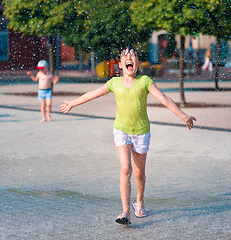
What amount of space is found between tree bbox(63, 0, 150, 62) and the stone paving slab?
9594mm

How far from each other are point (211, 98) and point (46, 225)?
1548cm

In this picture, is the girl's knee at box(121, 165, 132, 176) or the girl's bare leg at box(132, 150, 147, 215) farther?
the girl's bare leg at box(132, 150, 147, 215)

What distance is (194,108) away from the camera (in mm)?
15469

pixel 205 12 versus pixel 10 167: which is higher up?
pixel 205 12

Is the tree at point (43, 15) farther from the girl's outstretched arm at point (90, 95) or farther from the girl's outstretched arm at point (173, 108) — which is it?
the girl's outstretched arm at point (173, 108)

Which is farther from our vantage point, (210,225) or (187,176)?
(187,176)

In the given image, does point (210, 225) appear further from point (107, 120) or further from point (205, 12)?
point (205, 12)

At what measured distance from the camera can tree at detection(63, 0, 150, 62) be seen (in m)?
19.0

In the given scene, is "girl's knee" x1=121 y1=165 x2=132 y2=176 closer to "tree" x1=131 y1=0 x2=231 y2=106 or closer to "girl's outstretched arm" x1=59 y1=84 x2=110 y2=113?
"girl's outstretched arm" x1=59 y1=84 x2=110 y2=113

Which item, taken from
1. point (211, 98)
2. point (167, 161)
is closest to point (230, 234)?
point (167, 161)

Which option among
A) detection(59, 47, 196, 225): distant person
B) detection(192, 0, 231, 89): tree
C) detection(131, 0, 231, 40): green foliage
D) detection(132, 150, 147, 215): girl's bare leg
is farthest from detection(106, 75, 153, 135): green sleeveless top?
detection(192, 0, 231, 89): tree

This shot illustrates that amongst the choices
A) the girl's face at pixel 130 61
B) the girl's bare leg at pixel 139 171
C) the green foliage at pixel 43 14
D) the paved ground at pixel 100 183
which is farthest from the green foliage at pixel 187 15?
the girl's bare leg at pixel 139 171

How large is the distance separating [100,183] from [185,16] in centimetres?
885

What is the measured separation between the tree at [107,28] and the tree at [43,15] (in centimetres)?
47
